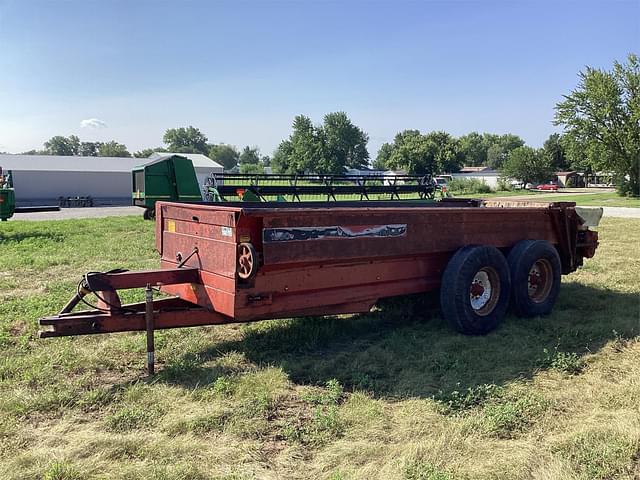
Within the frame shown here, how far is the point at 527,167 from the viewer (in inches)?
2854

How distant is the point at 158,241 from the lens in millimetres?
5145

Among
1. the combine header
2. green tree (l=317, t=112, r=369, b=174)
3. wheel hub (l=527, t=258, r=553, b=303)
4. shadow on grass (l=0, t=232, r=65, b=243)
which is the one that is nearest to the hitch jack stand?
wheel hub (l=527, t=258, r=553, b=303)

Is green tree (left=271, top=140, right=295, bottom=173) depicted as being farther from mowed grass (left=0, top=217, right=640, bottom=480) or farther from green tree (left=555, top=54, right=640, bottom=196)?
mowed grass (left=0, top=217, right=640, bottom=480)

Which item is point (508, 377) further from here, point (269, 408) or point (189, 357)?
point (189, 357)

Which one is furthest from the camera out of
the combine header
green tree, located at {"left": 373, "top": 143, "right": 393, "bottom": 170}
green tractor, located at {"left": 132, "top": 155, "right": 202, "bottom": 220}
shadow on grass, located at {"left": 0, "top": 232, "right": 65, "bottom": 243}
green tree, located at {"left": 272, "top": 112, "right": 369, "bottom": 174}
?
green tree, located at {"left": 373, "top": 143, "right": 393, "bottom": 170}

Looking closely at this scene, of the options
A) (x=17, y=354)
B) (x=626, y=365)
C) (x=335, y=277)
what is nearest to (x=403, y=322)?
(x=335, y=277)

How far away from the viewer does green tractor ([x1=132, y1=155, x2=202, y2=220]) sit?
17.2 metres

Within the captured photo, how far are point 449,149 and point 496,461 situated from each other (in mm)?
71822

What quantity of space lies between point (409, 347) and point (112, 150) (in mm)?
123801

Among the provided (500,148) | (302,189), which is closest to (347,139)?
(500,148)

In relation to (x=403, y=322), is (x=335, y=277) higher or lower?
higher

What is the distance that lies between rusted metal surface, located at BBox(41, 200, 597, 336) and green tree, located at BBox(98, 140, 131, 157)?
119 m

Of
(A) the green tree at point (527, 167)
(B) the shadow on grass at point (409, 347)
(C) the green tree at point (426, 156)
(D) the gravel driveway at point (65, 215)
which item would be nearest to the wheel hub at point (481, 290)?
(B) the shadow on grass at point (409, 347)

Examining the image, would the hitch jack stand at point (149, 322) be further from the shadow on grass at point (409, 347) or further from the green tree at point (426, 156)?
the green tree at point (426, 156)
